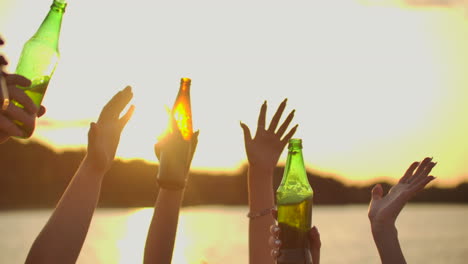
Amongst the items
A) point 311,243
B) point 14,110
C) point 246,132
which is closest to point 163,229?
point 311,243

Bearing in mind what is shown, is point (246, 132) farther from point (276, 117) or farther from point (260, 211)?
point (260, 211)

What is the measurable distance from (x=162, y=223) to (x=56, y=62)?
945 millimetres

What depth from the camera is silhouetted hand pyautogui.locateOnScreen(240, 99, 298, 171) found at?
3.77 metres

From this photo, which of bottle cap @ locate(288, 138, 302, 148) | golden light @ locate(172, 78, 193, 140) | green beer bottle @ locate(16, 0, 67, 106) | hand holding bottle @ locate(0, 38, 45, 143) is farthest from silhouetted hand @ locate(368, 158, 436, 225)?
hand holding bottle @ locate(0, 38, 45, 143)

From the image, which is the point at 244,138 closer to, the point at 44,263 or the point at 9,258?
the point at 44,263

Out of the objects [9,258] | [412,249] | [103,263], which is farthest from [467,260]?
[9,258]

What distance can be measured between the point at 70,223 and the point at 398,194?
6.06 ft

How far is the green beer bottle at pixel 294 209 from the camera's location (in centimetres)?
310

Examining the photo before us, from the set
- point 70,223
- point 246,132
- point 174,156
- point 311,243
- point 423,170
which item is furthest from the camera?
point 423,170

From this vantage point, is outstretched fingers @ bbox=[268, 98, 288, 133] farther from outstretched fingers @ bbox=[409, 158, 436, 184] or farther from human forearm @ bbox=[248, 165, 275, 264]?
outstretched fingers @ bbox=[409, 158, 436, 184]

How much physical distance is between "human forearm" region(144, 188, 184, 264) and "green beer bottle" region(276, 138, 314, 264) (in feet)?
1.49

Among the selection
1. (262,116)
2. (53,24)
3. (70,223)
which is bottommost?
(70,223)

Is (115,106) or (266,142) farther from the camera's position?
(266,142)

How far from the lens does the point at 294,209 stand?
3.24 meters
